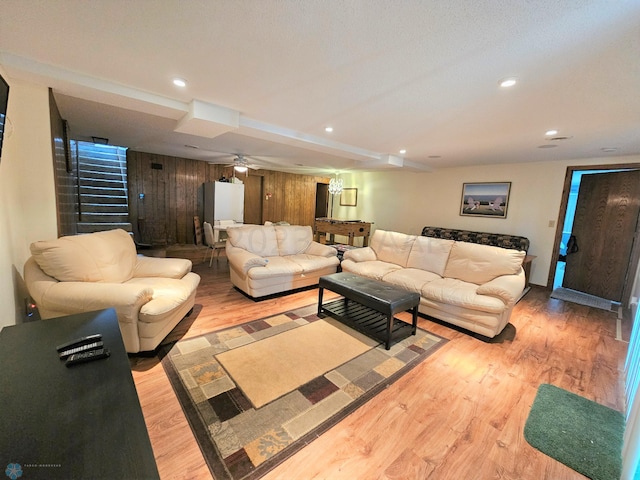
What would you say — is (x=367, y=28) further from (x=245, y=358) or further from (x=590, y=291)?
(x=590, y=291)

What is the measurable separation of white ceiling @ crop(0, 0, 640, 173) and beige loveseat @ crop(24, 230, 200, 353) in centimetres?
135

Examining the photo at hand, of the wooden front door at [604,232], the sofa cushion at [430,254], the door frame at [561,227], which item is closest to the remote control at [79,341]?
the sofa cushion at [430,254]

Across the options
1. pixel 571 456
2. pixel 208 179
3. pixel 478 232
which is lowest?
pixel 571 456

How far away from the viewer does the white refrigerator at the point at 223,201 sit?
6.39 metres

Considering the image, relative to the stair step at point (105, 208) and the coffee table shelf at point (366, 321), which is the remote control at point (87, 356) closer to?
the coffee table shelf at point (366, 321)

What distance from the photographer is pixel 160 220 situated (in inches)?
Result: 255

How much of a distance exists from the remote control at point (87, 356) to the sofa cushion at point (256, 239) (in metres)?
2.80

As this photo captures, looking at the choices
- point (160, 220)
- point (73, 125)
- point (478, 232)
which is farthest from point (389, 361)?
point (160, 220)

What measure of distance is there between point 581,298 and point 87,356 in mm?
6101

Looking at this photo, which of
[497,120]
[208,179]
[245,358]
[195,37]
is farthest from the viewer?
[208,179]

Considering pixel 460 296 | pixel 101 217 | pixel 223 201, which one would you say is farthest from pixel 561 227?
pixel 101 217

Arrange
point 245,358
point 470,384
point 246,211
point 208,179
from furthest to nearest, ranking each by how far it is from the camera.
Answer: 1. point 246,211
2. point 208,179
3. point 245,358
4. point 470,384

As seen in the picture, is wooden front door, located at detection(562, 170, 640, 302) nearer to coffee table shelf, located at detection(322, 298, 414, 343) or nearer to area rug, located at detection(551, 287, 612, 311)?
area rug, located at detection(551, 287, 612, 311)

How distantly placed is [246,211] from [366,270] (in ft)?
17.1
